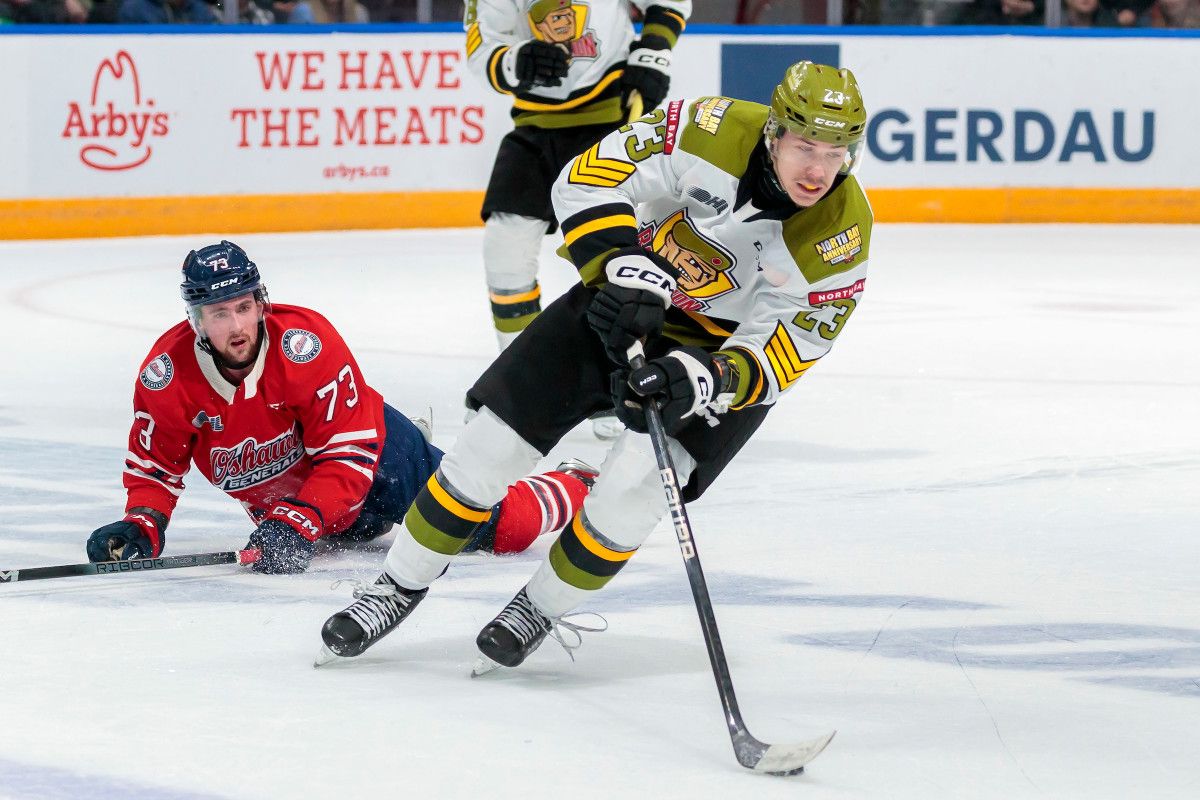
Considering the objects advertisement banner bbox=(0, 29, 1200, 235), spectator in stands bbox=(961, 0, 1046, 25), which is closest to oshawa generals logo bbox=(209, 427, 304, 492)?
advertisement banner bbox=(0, 29, 1200, 235)

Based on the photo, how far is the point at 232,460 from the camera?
3430 mm

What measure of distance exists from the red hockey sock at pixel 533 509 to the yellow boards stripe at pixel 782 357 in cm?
87

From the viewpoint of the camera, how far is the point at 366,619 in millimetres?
2828

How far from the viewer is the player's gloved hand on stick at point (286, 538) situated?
3375 mm

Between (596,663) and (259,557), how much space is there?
2.69 feet

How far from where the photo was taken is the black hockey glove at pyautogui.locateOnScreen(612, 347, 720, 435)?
2604 mm

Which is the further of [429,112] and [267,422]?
[429,112]

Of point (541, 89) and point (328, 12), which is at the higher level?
point (541, 89)

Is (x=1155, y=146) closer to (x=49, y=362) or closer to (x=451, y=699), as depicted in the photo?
(x=49, y=362)

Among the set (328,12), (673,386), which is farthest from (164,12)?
(673,386)

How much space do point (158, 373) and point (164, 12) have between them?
587 centimetres

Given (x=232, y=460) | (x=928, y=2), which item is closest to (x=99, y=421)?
(x=232, y=460)

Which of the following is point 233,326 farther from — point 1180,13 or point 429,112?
point 1180,13

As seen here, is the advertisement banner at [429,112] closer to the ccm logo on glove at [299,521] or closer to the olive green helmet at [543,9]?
the olive green helmet at [543,9]
